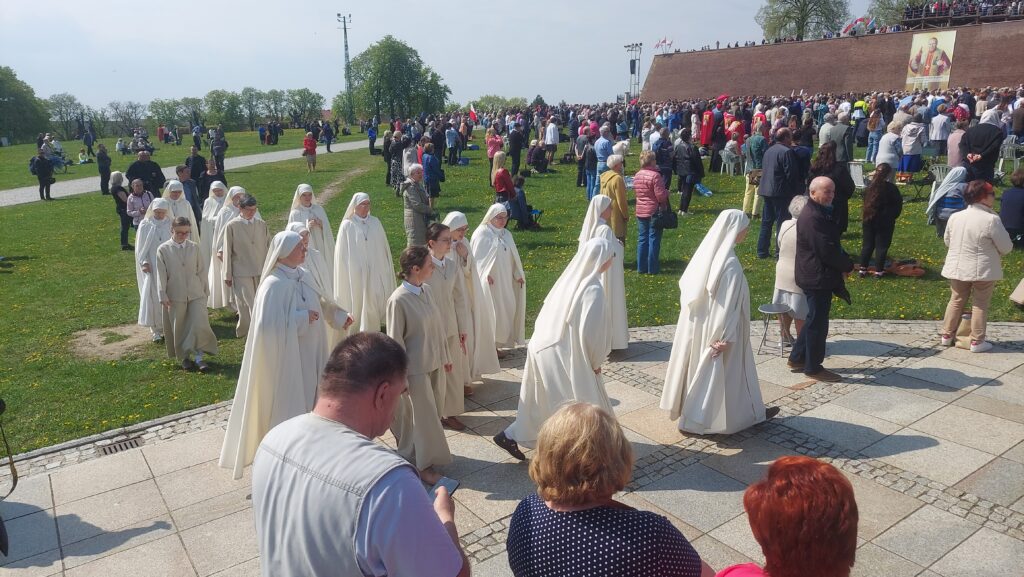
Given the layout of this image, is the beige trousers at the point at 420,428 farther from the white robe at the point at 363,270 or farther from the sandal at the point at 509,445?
the white robe at the point at 363,270

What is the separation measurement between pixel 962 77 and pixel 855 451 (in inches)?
1979

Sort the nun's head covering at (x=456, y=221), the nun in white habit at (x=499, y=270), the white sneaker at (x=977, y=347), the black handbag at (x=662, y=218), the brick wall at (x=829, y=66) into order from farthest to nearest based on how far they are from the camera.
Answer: the brick wall at (x=829, y=66), the black handbag at (x=662, y=218), the nun in white habit at (x=499, y=270), the white sneaker at (x=977, y=347), the nun's head covering at (x=456, y=221)

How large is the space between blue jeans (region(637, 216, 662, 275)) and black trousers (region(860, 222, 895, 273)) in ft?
10.8

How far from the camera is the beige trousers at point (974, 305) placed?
8.36m

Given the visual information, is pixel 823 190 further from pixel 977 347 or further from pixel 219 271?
pixel 219 271

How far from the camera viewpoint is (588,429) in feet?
9.21

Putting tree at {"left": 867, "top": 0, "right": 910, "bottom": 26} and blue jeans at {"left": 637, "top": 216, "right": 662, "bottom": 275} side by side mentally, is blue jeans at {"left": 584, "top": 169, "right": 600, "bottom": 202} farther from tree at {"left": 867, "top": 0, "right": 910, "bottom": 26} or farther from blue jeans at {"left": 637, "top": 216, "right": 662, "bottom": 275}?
tree at {"left": 867, "top": 0, "right": 910, "bottom": 26}

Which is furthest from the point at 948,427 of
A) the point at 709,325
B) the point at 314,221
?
the point at 314,221

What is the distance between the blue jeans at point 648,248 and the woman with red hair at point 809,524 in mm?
10141

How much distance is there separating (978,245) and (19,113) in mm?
77880

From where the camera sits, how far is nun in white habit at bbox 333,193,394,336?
9.66m

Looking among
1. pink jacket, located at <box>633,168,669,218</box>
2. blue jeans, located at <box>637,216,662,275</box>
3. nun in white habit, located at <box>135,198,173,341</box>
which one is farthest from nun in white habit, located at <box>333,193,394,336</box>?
blue jeans, located at <box>637,216,662,275</box>

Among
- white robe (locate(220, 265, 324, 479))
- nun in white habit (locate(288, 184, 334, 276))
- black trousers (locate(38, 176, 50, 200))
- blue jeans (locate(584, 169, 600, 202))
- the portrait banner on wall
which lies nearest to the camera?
white robe (locate(220, 265, 324, 479))

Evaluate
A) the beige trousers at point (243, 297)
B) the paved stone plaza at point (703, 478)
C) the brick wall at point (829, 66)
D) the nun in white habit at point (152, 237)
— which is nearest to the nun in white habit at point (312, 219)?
the beige trousers at point (243, 297)
